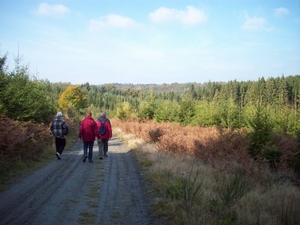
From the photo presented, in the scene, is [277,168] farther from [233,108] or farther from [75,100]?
[75,100]

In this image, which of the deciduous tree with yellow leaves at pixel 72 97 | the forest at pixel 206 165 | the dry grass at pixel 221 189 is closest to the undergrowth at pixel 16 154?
the forest at pixel 206 165

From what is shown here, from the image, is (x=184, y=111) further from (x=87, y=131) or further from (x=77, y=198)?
(x=77, y=198)

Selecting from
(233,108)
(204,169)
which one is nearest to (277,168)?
(204,169)

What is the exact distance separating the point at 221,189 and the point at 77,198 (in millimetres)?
3547

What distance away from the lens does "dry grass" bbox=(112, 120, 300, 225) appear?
5133 mm

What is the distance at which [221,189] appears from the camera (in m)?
5.48

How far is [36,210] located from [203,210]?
3.56 meters

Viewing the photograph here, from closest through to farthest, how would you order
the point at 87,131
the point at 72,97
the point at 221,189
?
the point at 221,189 < the point at 87,131 < the point at 72,97

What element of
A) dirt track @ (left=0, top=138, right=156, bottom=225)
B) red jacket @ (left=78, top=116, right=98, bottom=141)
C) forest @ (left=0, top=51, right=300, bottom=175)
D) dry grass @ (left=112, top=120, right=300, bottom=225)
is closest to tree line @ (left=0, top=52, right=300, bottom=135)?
forest @ (left=0, top=51, right=300, bottom=175)

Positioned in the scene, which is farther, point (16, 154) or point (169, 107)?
point (169, 107)

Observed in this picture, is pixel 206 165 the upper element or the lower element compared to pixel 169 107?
lower

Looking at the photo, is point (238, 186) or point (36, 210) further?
point (36, 210)

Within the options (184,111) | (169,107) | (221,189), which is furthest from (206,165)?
(169,107)

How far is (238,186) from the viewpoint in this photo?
5141 millimetres
